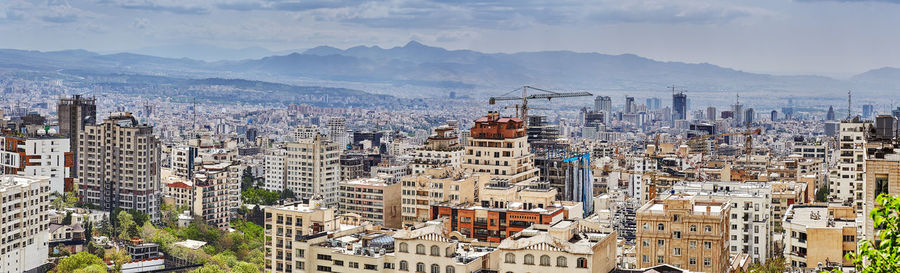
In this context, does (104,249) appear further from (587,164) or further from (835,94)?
(835,94)

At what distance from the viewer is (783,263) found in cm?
1828

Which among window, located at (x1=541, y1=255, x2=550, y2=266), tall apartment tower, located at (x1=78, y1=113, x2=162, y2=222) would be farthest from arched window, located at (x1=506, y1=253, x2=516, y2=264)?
tall apartment tower, located at (x1=78, y1=113, x2=162, y2=222)

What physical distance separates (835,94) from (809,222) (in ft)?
375

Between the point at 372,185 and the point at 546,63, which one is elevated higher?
the point at 546,63

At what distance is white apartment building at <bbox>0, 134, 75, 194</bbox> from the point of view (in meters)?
34.6

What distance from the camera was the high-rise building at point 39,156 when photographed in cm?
3462

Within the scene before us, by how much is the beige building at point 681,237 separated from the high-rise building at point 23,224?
14.1m

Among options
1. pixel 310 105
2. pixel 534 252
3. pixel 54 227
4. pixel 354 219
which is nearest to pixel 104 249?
pixel 54 227

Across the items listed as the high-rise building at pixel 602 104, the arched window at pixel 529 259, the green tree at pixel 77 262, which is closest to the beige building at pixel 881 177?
the arched window at pixel 529 259

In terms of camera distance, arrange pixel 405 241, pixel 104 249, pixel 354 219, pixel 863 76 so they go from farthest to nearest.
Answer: pixel 863 76 → pixel 104 249 → pixel 354 219 → pixel 405 241

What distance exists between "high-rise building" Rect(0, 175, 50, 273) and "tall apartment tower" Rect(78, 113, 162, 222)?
975 cm

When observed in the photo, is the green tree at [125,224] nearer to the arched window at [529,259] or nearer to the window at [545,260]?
the arched window at [529,259]

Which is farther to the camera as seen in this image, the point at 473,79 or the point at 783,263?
the point at 473,79

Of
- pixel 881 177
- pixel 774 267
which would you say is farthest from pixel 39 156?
pixel 881 177
